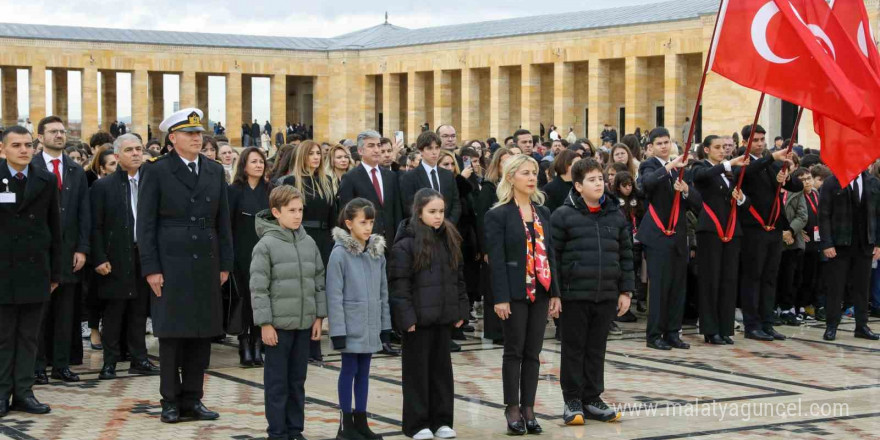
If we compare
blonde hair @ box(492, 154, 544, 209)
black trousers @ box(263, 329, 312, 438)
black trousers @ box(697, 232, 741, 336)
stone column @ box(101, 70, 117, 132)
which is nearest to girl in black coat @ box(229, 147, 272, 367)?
black trousers @ box(263, 329, 312, 438)

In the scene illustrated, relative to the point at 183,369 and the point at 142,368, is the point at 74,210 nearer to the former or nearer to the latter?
the point at 142,368

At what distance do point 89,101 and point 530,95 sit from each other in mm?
20862

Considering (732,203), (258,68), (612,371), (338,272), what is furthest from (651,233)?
(258,68)

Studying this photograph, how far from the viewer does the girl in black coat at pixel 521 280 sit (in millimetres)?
8508

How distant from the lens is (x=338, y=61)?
63688 millimetres

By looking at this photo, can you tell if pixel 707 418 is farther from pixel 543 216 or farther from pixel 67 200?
pixel 67 200

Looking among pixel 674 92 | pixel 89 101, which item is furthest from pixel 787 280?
pixel 89 101

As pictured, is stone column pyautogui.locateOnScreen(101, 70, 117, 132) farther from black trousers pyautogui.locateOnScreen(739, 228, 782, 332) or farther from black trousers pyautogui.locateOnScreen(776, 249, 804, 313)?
black trousers pyautogui.locateOnScreen(739, 228, 782, 332)

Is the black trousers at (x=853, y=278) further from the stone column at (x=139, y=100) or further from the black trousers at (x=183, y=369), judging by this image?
the stone column at (x=139, y=100)

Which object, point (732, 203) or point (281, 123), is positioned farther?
point (281, 123)

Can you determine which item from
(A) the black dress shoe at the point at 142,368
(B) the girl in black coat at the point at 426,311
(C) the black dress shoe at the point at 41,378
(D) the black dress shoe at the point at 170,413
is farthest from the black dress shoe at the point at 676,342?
(C) the black dress shoe at the point at 41,378

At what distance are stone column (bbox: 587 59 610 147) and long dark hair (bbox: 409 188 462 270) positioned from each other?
4252cm

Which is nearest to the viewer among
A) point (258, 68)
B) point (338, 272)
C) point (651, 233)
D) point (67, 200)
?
point (338, 272)

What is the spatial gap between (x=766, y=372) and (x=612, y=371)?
55.1 inches
